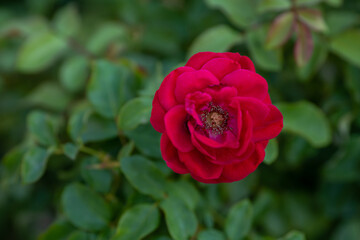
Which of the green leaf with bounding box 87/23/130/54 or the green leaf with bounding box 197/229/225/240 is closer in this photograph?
the green leaf with bounding box 197/229/225/240

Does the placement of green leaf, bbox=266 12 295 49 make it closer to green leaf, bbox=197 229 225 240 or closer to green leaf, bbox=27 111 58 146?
green leaf, bbox=197 229 225 240

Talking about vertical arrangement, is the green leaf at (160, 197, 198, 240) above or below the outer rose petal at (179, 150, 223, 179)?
below

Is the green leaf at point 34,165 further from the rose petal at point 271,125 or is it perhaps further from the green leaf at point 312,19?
the green leaf at point 312,19

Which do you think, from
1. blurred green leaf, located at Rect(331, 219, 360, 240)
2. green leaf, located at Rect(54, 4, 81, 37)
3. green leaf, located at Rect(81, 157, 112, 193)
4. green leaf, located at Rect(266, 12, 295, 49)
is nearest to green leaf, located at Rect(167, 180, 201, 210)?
green leaf, located at Rect(81, 157, 112, 193)

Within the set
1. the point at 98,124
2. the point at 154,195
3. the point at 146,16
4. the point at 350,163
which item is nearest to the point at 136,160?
the point at 154,195

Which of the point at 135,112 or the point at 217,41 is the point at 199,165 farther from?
the point at 217,41

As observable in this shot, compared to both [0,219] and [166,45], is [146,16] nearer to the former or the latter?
[166,45]

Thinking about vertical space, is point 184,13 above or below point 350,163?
above
